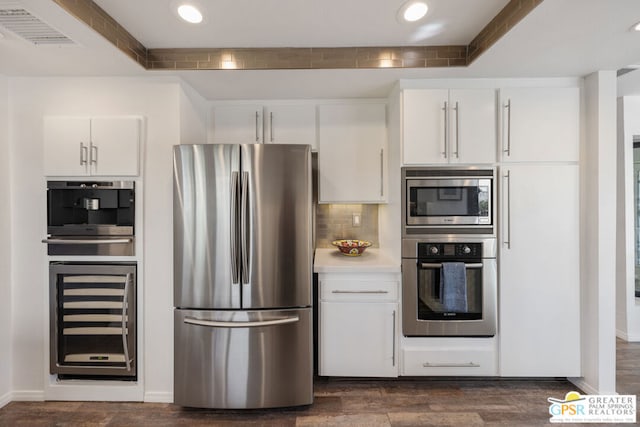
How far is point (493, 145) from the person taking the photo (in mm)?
2375

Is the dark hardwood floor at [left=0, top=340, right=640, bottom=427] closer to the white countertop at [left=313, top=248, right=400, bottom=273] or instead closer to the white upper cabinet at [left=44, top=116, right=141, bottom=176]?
the white countertop at [left=313, top=248, right=400, bottom=273]

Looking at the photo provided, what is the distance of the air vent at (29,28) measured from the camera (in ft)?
5.11

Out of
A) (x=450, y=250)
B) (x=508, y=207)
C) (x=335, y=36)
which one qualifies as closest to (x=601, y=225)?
(x=508, y=207)

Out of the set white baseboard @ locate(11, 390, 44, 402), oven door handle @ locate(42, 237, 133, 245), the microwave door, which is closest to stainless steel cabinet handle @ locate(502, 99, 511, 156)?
the microwave door

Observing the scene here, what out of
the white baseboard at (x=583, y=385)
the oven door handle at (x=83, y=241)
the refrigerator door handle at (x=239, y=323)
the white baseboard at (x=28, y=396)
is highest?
the oven door handle at (x=83, y=241)

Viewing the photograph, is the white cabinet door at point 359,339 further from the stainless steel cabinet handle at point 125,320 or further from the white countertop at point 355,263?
the stainless steel cabinet handle at point 125,320

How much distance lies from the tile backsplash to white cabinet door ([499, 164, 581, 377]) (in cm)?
115

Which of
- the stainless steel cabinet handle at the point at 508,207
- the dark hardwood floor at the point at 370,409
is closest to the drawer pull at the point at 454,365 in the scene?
the dark hardwood floor at the point at 370,409

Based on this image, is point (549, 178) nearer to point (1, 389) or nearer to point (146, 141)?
point (146, 141)

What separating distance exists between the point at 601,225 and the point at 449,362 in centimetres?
143

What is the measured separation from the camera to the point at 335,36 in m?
2.01

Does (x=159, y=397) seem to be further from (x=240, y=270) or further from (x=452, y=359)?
(x=452, y=359)

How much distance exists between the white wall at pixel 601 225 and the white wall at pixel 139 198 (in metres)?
2.91

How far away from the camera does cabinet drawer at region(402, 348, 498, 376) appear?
94.0 inches
